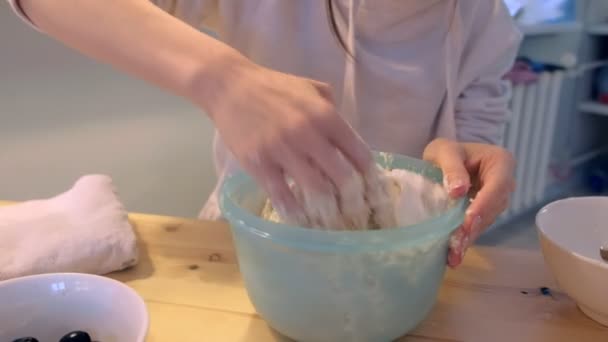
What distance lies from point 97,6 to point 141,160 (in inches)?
27.1

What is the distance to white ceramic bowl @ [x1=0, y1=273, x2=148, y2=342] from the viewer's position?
0.41m

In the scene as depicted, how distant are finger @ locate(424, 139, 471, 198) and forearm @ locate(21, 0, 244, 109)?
0.69ft

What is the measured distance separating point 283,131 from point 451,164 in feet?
0.72

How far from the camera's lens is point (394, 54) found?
Result: 2.40 feet

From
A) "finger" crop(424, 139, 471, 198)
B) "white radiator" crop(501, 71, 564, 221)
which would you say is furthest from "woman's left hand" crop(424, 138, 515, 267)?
"white radiator" crop(501, 71, 564, 221)

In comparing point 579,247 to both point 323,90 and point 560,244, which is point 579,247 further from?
point 323,90

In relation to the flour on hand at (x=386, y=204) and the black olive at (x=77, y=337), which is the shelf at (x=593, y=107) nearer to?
the flour on hand at (x=386, y=204)

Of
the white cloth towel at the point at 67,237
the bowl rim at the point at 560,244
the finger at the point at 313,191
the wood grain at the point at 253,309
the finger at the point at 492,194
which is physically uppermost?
the finger at the point at 313,191

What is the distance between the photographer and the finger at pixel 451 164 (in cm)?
47

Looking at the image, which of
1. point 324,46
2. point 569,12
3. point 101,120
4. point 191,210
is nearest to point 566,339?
point 324,46

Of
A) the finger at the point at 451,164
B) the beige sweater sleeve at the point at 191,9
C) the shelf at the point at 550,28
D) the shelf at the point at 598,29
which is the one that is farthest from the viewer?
the shelf at the point at 598,29

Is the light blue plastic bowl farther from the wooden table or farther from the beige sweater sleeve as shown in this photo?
the beige sweater sleeve

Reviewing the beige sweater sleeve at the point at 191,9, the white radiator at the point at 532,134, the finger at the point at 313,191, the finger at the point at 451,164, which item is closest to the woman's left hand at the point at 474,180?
the finger at the point at 451,164

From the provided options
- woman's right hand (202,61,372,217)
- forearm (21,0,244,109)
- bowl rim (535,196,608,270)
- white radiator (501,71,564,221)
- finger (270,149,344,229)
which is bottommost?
white radiator (501,71,564,221)
